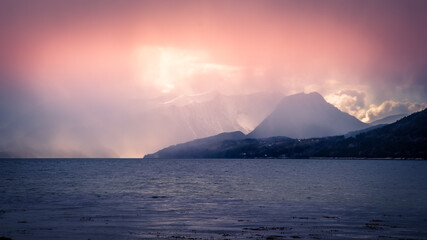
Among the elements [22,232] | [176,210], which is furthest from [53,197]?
[22,232]

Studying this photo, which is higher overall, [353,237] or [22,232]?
[22,232]

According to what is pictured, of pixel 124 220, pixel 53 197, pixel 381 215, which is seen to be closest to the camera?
pixel 124 220

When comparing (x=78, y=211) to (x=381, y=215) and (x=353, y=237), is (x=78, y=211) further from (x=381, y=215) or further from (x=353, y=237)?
(x=381, y=215)

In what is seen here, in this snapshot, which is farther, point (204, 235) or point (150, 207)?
point (150, 207)

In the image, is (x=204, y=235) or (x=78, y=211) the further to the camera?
(x=78, y=211)

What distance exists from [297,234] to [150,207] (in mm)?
25999

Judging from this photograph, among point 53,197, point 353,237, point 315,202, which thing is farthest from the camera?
point 53,197

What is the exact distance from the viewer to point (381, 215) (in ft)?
167

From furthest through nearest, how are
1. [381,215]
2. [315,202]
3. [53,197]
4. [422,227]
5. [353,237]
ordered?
[53,197] < [315,202] < [381,215] < [422,227] < [353,237]

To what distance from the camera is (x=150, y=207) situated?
58.5m

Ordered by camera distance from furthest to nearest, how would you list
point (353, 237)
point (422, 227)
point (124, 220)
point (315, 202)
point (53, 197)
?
point (53, 197) → point (315, 202) → point (124, 220) → point (422, 227) → point (353, 237)

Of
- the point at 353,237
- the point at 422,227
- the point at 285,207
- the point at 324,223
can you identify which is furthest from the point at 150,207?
the point at 422,227

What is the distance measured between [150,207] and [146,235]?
2034 centimetres

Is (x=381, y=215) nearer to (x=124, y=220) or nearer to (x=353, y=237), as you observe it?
(x=353, y=237)
